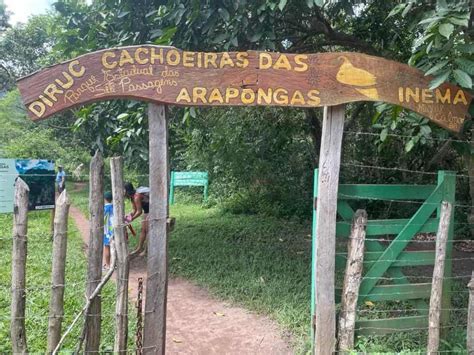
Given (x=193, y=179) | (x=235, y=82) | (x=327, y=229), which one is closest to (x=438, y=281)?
(x=327, y=229)

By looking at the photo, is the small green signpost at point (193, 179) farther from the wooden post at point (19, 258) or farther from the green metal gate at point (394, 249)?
the wooden post at point (19, 258)

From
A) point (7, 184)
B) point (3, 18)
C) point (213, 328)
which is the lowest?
point (213, 328)

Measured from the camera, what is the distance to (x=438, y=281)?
3.56 metres

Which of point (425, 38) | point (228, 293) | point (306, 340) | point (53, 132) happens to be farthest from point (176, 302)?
point (53, 132)

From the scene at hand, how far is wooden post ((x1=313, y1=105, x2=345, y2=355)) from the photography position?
11.7 feet

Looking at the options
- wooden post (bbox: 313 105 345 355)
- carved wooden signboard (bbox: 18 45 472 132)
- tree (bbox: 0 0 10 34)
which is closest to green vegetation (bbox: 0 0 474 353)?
carved wooden signboard (bbox: 18 45 472 132)

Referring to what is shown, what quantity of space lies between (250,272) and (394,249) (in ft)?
9.36

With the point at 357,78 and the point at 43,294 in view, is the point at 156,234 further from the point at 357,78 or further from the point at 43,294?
the point at 43,294

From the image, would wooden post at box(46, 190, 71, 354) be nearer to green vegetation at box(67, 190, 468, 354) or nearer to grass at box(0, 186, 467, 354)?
grass at box(0, 186, 467, 354)

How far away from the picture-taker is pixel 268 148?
37.7ft

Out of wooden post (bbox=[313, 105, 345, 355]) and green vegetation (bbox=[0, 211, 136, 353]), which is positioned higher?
wooden post (bbox=[313, 105, 345, 355])

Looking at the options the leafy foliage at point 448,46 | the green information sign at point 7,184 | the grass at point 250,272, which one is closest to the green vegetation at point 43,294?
the grass at point 250,272

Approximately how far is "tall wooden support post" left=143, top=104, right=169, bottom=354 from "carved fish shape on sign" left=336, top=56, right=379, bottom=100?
4.83 feet

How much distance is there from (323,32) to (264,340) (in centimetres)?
496
